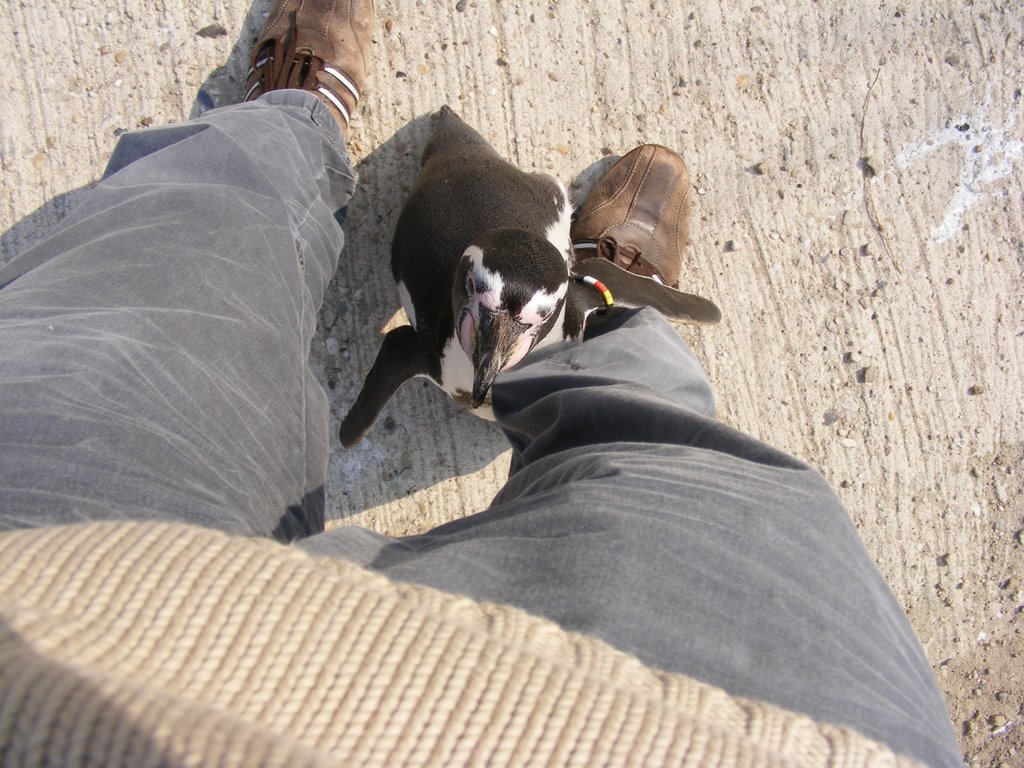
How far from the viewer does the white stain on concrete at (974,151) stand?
7.07ft

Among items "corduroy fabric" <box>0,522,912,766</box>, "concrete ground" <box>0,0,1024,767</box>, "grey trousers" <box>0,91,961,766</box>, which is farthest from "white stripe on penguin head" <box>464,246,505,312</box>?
"corduroy fabric" <box>0,522,912,766</box>

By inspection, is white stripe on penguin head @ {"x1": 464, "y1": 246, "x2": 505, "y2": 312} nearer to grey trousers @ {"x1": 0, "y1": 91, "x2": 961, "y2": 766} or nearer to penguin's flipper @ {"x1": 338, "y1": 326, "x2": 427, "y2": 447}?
grey trousers @ {"x1": 0, "y1": 91, "x2": 961, "y2": 766}

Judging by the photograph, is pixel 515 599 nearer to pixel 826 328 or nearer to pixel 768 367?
pixel 768 367

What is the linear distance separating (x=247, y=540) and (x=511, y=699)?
0.26 metres

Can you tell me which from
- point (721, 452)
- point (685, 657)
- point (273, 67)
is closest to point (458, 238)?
point (273, 67)

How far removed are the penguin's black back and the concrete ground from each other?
0.76ft

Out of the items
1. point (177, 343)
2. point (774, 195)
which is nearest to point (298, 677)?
point (177, 343)

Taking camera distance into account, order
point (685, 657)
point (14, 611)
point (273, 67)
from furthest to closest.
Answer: point (273, 67)
point (685, 657)
point (14, 611)

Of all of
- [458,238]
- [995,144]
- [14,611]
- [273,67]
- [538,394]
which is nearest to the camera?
[14,611]

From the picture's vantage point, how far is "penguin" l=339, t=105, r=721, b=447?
1588 mm

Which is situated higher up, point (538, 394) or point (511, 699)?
point (511, 699)

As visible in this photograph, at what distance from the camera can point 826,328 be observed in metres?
2.13

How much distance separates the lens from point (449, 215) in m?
1.81

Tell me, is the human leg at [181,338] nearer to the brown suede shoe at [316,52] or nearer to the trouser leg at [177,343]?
the trouser leg at [177,343]
